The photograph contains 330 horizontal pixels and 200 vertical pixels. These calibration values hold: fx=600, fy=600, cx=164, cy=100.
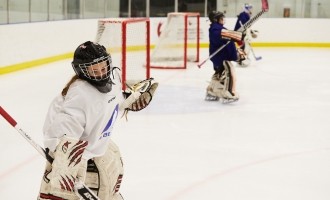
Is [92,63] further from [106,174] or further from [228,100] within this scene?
[228,100]

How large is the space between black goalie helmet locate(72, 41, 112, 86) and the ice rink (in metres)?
1.43

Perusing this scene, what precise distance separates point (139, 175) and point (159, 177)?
0.13 m

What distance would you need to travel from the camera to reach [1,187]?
3.42 metres

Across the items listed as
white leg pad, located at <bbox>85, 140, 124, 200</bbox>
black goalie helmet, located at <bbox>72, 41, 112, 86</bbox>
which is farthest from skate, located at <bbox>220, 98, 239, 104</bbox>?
black goalie helmet, located at <bbox>72, 41, 112, 86</bbox>

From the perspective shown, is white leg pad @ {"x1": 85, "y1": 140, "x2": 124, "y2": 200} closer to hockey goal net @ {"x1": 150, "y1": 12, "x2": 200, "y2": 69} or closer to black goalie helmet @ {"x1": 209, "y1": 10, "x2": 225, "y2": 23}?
black goalie helmet @ {"x1": 209, "y1": 10, "x2": 225, "y2": 23}

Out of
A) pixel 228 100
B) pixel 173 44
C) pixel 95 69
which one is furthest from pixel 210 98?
pixel 95 69

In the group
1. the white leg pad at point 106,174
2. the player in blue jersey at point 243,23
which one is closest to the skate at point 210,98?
the player in blue jersey at point 243,23

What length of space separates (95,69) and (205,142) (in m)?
2.78

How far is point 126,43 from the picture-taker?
764 cm

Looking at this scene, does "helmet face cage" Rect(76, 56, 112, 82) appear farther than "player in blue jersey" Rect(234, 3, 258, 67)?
No

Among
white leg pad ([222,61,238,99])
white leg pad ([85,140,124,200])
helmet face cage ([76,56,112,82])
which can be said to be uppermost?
helmet face cage ([76,56,112,82])

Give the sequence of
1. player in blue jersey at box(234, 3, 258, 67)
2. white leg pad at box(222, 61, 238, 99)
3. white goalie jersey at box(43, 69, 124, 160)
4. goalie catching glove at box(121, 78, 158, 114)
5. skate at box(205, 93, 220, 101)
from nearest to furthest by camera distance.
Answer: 1. white goalie jersey at box(43, 69, 124, 160)
2. goalie catching glove at box(121, 78, 158, 114)
3. white leg pad at box(222, 61, 238, 99)
4. skate at box(205, 93, 220, 101)
5. player in blue jersey at box(234, 3, 258, 67)

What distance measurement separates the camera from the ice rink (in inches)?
137

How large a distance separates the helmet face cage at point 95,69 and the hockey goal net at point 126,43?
4057 mm
